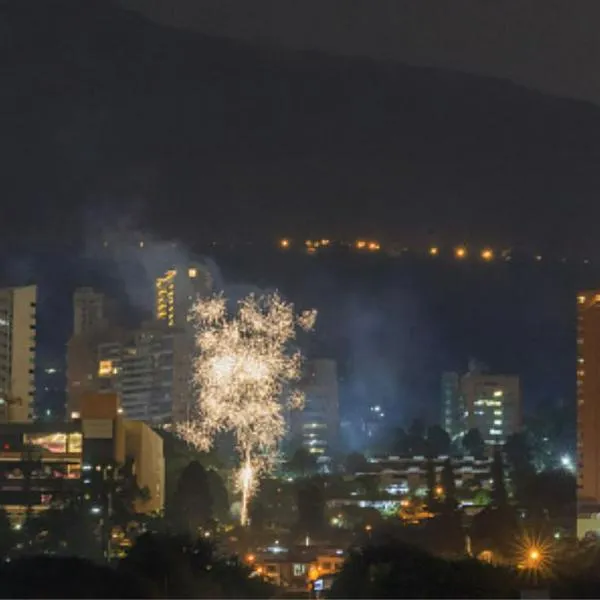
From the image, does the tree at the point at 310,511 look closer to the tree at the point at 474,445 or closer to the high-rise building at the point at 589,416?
the high-rise building at the point at 589,416

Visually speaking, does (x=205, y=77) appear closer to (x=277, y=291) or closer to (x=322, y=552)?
(x=277, y=291)

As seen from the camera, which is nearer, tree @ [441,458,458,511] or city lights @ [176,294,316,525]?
city lights @ [176,294,316,525]

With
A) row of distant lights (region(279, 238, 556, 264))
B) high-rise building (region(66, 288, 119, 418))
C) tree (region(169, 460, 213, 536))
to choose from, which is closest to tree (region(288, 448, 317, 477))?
tree (region(169, 460, 213, 536))

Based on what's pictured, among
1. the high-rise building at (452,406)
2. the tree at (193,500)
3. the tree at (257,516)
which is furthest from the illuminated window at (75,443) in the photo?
the high-rise building at (452,406)

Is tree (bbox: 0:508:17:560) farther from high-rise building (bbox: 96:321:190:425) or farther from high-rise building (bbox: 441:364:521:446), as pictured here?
high-rise building (bbox: 441:364:521:446)

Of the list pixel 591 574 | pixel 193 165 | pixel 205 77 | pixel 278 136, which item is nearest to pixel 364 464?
pixel 591 574

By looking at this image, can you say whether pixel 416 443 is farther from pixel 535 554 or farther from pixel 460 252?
pixel 535 554

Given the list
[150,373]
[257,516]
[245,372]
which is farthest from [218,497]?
[150,373]
